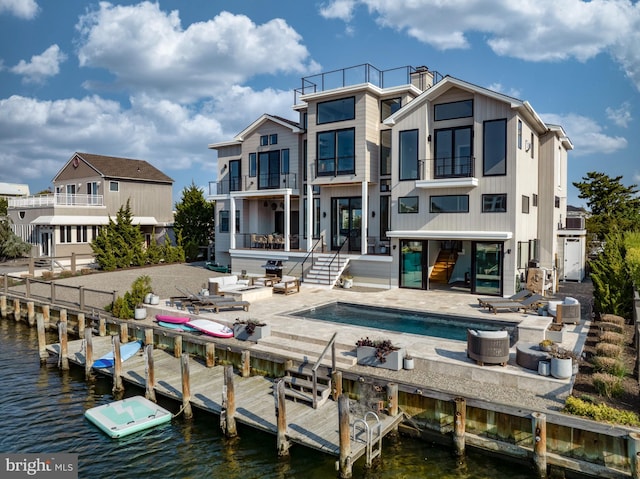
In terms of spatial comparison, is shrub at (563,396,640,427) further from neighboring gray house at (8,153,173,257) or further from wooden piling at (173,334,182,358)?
neighboring gray house at (8,153,173,257)

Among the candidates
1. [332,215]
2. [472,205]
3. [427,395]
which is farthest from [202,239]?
[427,395]

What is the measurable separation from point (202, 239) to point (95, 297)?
1525 centimetres

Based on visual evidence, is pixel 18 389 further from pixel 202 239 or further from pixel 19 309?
pixel 202 239

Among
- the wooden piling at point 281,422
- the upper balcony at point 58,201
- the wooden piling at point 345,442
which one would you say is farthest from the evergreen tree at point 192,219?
the wooden piling at point 345,442

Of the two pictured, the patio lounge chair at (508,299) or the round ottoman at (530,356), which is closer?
the round ottoman at (530,356)

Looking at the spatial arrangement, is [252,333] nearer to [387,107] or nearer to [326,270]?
[326,270]

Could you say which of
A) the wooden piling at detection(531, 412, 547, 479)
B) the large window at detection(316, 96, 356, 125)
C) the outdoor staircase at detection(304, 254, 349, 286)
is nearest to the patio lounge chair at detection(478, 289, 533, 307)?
the outdoor staircase at detection(304, 254, 349, 286)

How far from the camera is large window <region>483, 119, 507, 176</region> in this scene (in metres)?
19.7

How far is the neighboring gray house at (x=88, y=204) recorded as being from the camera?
33.8 meters

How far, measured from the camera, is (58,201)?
1341 inches

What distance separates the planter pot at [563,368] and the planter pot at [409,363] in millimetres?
3041

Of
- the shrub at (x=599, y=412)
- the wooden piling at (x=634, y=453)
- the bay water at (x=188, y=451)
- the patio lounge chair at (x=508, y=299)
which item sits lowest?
the bay water at (x=188, y=451)

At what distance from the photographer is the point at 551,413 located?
831cm

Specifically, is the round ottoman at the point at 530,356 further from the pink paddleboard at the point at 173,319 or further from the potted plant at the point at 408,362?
the pink paddleboard at the point at 173,319
